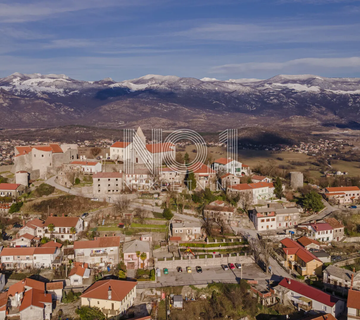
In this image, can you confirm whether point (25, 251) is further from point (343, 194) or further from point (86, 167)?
point (343, 194)

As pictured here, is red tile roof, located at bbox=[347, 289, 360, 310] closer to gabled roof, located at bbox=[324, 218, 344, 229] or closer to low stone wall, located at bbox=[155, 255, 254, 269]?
low stone wall, located at bbox=[155, 255, 254, 269]

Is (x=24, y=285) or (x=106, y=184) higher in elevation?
(x=106, y=184)

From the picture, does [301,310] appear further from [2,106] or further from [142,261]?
[2,106]

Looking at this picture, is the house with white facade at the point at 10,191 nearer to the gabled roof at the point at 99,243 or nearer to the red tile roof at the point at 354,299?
the gabled roof at the point at 99,243

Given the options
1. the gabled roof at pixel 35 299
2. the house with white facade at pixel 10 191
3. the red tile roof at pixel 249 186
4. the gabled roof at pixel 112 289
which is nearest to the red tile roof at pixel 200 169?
the red tile roof at pixel 249 186

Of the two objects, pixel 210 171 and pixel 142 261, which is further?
pixel 210 171

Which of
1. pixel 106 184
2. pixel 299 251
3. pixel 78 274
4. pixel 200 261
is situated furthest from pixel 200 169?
pixel 78 274

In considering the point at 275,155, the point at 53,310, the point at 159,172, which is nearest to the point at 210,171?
the point at 159,172
